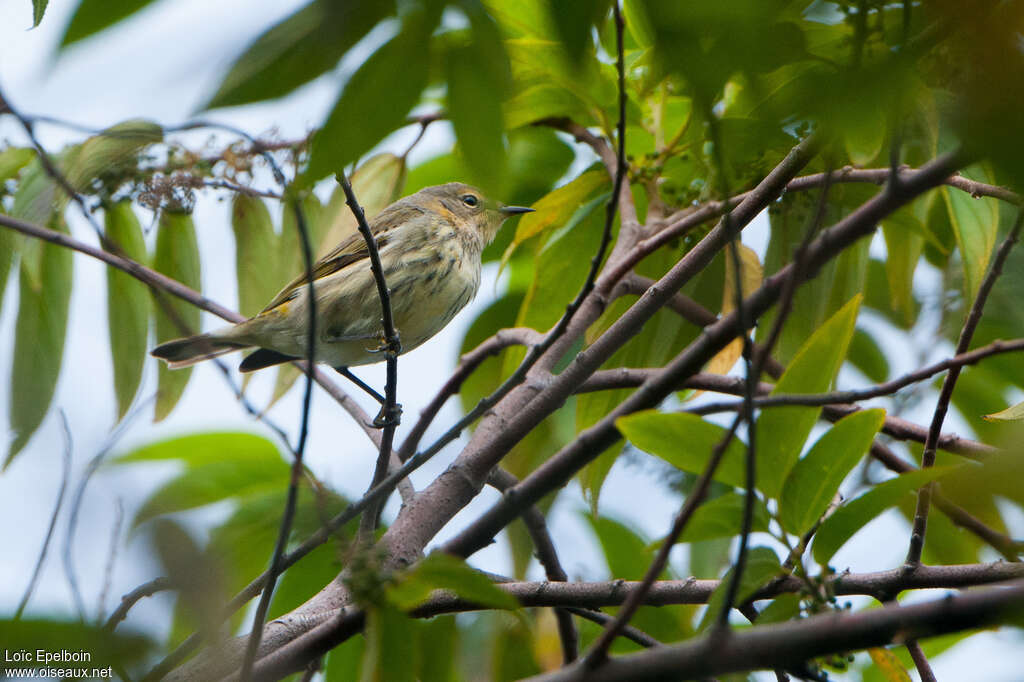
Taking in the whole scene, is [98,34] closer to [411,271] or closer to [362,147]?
[362,147]

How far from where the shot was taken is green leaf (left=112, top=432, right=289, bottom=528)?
304cm

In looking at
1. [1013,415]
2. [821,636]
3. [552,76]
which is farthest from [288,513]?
[552,76]

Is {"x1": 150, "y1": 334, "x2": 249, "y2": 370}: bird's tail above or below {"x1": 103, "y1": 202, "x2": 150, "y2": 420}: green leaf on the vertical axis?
above

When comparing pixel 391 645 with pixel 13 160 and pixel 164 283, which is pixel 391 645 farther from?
pixel 13 160

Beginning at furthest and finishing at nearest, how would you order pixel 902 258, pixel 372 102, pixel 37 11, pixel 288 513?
1. pixel 902 258
2. pixel 288 513
3. pixel 37 11
4. pixel 372 102

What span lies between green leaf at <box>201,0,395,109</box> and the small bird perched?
296 centimetres

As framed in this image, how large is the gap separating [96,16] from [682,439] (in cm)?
122

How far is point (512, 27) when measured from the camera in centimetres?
295

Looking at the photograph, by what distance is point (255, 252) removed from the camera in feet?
12.1

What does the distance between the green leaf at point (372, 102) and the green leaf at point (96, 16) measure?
0.79ft

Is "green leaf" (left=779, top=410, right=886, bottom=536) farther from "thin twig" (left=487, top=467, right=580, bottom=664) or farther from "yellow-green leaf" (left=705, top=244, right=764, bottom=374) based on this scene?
"yellow-green leaf" (left=705, top=244, right=764, bottom=374)

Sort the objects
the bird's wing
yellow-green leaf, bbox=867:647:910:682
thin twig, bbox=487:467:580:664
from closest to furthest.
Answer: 1. yellow-green leaf, bbox=867:647:910:682
2. thin twig, bbox=487:467:580:664
3. the bird's wing

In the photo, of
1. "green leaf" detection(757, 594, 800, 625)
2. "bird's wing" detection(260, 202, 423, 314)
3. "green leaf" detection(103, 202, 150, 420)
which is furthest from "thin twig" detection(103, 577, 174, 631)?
"bird's wing" detection(260, 202, 423, 314)

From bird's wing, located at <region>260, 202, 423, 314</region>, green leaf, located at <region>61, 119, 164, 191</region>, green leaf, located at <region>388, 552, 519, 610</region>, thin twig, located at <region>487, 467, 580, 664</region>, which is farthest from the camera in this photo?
bird's wing, located at <region>260, 202, 423, 314</region>
